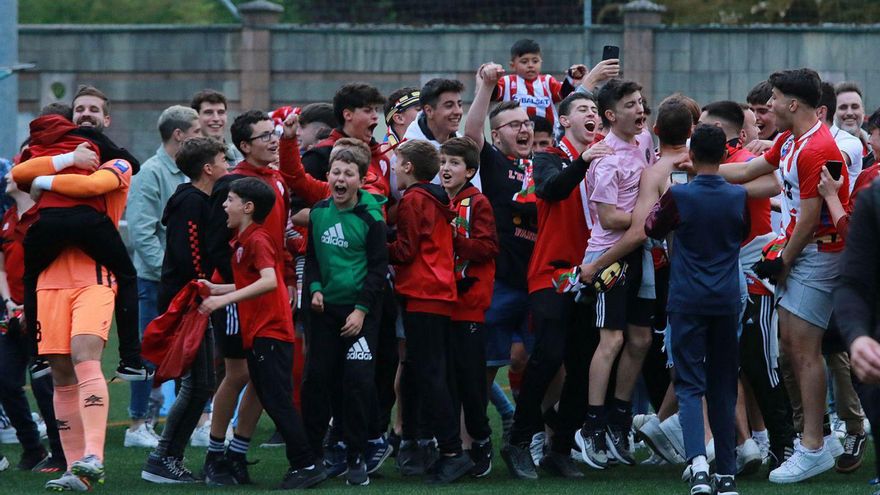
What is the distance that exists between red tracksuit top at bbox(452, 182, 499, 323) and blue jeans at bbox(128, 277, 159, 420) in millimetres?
2540

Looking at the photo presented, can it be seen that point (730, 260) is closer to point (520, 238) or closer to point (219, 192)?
point (520, 238)

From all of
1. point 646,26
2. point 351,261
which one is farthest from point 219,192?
point 646,26

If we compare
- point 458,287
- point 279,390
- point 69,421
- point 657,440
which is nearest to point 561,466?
point 657,440

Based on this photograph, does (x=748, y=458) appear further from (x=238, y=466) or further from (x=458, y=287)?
(x=238, y=466)

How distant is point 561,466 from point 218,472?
1.83m

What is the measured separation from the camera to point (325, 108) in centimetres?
928

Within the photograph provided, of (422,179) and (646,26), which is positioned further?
(646,26)

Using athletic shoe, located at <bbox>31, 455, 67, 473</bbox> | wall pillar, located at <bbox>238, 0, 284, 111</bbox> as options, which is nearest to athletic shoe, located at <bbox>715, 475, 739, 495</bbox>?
athletic shoe, located at <bbox>31, 455, 67, 473</bbox>

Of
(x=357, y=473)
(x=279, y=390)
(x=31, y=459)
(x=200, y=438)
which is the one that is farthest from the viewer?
(x=200, y=438)

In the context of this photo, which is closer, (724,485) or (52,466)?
(724,485)

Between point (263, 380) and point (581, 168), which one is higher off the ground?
point (581, 168)

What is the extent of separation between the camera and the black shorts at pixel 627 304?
7496mm

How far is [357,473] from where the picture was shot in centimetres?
739

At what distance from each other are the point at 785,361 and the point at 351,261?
245 cm
